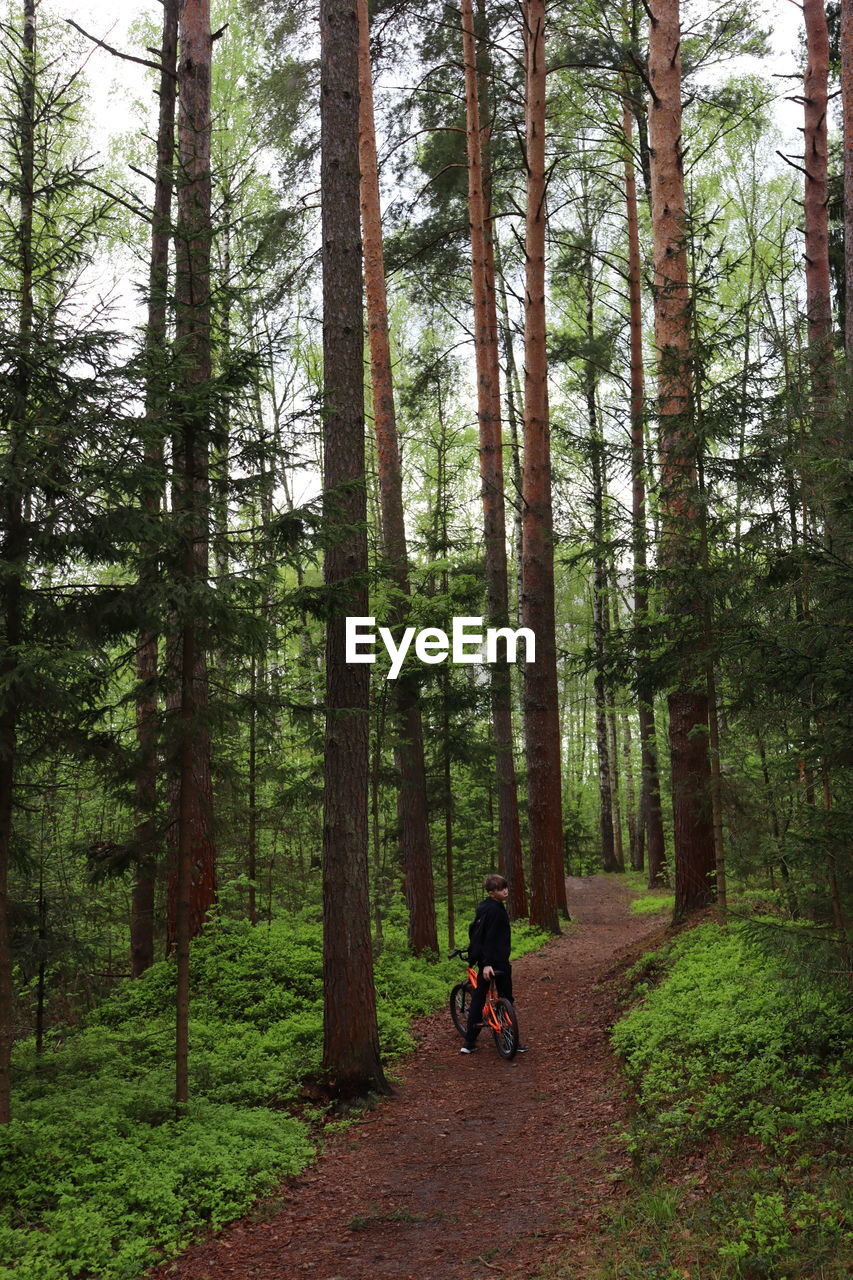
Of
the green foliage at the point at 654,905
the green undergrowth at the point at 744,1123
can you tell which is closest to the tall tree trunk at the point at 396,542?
the green undergrowth at the point at 744,1123

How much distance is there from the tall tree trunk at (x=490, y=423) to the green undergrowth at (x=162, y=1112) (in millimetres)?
5528

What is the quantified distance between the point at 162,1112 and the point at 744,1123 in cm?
403

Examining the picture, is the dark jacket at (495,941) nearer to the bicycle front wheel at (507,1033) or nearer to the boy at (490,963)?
the boy at (490,963)

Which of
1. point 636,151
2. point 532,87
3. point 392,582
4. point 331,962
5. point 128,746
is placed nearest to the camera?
point 128,746

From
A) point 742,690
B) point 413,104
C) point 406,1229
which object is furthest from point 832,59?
point 406,1229

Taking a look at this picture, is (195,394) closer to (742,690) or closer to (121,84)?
(742,690)

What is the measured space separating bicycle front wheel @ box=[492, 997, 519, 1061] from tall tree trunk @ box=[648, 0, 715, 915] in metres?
2.78

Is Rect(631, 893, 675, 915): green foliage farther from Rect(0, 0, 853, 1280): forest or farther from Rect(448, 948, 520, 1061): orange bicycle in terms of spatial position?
Rect(448, 948, 520, 1061): orange bicycle

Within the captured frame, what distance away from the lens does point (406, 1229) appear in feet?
17.7

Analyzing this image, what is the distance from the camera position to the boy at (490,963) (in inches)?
354

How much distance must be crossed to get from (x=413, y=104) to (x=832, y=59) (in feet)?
22.8

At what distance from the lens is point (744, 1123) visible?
5512 mm

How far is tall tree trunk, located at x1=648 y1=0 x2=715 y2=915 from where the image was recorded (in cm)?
963

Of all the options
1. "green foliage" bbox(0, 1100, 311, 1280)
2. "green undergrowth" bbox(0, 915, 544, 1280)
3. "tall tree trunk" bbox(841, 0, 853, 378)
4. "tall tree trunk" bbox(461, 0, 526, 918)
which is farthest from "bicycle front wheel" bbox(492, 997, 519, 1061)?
"tall tree trunk" bbox(841, 0, 853, 378)
